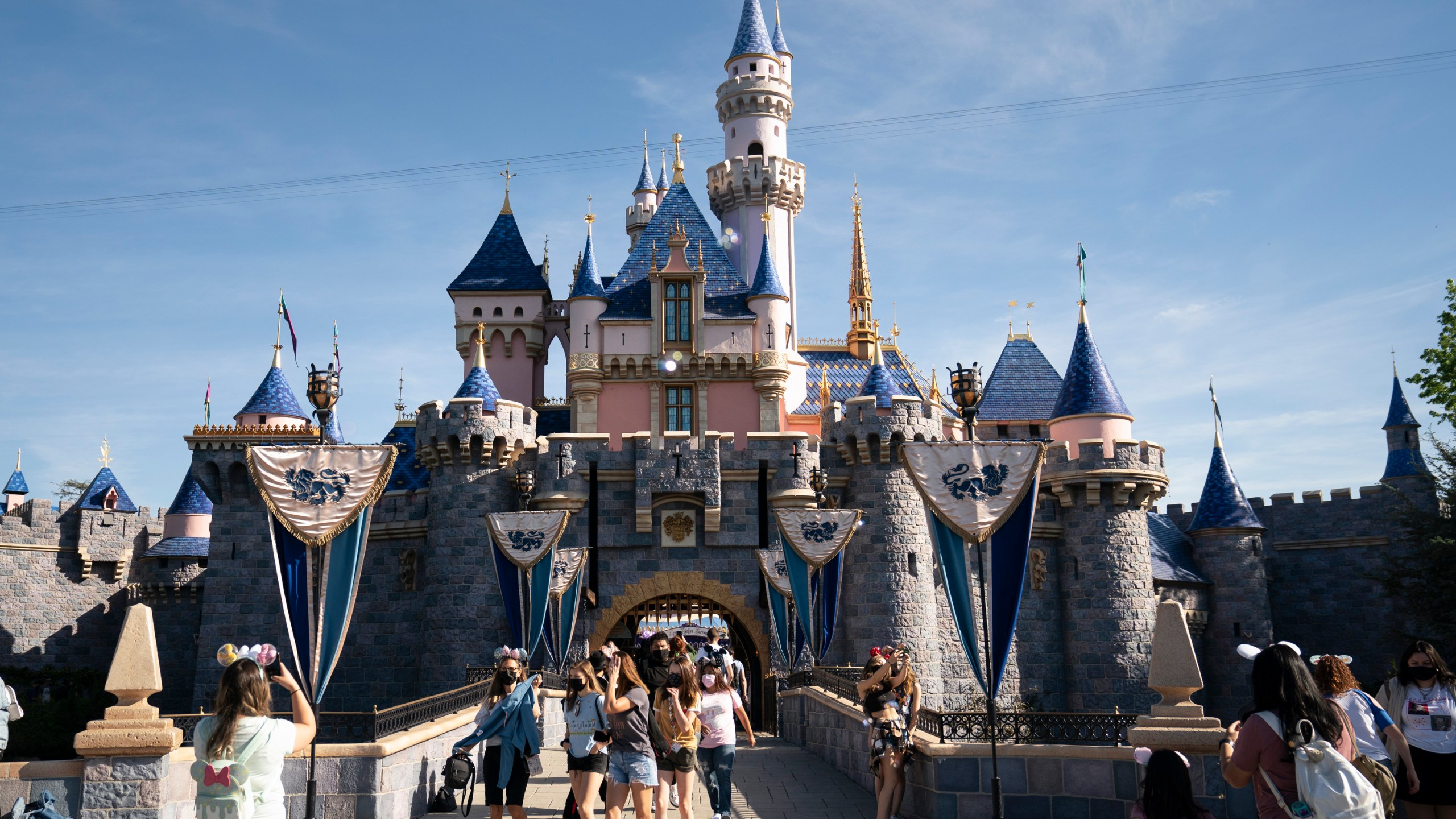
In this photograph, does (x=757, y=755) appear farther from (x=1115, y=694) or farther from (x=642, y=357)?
(x=642, y=357)

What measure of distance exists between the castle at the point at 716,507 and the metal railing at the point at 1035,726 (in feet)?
27.6

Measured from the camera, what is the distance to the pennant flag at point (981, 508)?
10766 millimetres

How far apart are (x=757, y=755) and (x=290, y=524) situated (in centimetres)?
733

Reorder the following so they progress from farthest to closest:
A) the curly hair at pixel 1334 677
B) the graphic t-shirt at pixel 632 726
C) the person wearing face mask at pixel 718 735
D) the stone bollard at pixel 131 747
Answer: the person wearing face mask at pixel 718 735 → the stone bollard at pixel 131 747 → the graphic t-shirt at pixel 632 726 → the curly hair at pixel 1334 677

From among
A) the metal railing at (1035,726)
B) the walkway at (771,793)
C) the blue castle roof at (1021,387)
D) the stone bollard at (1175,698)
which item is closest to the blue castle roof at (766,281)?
the blue castle roof at (1021,387)

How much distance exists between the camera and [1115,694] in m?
24.3

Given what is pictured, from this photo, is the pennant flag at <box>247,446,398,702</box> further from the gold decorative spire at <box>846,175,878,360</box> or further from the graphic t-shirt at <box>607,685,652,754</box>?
the gold decorative spire at <box>846,175,878,360</box>

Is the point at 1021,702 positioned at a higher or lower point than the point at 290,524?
lower

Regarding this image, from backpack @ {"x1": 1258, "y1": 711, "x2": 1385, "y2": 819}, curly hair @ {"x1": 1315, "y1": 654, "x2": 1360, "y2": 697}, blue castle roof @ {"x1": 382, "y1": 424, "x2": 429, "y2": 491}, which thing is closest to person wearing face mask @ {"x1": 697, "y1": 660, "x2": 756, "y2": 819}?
curly hair @ {"x1": 1315, "y1": 654, "x2": 1360, "y2": 697}

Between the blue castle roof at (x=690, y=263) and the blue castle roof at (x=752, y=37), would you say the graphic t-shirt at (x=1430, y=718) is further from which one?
the blue castle roof at (x=752, y=37)

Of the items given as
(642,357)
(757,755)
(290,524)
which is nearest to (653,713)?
(290,524)

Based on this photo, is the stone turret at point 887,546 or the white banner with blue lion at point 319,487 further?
the stone turret at point 887,546

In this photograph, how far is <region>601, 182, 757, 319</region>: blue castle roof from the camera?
96.4 feet

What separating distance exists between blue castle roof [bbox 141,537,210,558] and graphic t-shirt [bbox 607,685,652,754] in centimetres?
2859
